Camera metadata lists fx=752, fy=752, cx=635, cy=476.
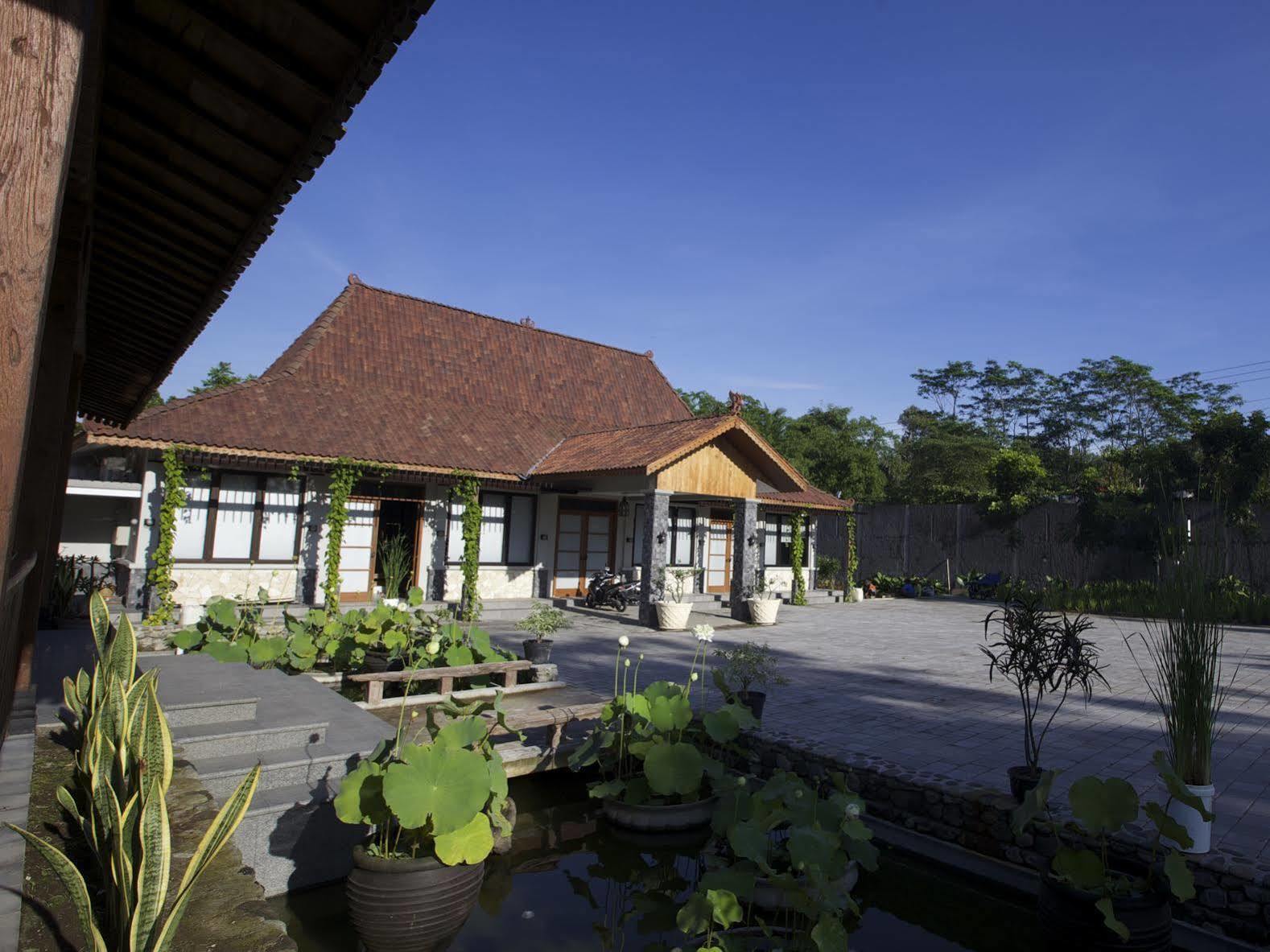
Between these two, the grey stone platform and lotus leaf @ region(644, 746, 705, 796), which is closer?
the grey stone platform

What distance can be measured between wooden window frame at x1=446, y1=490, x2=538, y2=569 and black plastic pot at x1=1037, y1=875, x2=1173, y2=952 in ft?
43.1

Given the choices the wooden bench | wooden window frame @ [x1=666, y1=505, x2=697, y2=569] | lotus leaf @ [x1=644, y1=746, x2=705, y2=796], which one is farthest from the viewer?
wooden window frame @ [x1=666, y1=505, x2=697, y2=569]

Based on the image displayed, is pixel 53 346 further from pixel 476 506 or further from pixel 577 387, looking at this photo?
pixel 577 387

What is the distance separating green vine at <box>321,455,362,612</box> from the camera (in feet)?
43.4

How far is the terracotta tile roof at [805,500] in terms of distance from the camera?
18.1m

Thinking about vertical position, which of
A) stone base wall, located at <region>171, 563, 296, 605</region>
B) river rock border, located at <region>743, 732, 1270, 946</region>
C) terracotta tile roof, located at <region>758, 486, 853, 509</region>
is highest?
terracotta tile roof, located at <region>758, 486, 853, 509</region>

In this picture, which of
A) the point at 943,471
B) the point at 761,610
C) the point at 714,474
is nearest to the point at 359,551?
the point at 714,474

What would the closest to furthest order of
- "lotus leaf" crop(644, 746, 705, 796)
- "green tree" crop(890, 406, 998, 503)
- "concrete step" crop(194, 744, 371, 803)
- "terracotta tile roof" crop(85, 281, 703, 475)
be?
"concrete step" crop(194, 744, 371, 803)
"lotus leaf" crop(644, 746, 705, 796)
"terracotta tile roof" crop(85, 281, 703, 475)
"green tree" crop(890, 406, 998, 503)

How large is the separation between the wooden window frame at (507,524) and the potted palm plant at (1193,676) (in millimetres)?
13062

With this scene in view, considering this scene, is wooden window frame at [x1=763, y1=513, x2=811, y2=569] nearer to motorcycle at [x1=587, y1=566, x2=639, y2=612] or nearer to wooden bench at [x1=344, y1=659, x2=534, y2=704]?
motorcycle at [x1=587, y1=566, x2=639, y2=612]

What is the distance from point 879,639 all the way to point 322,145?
42.2 feet

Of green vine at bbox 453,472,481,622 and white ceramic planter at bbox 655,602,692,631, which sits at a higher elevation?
green vine at bbox 453,472,481,622

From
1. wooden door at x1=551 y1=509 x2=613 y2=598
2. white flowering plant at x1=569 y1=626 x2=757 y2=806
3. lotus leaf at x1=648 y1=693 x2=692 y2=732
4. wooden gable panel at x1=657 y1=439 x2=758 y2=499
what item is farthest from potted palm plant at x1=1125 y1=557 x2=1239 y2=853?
wooden door at x1=551 y1=509 x2=613 y2=598

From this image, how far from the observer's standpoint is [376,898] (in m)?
3.77
